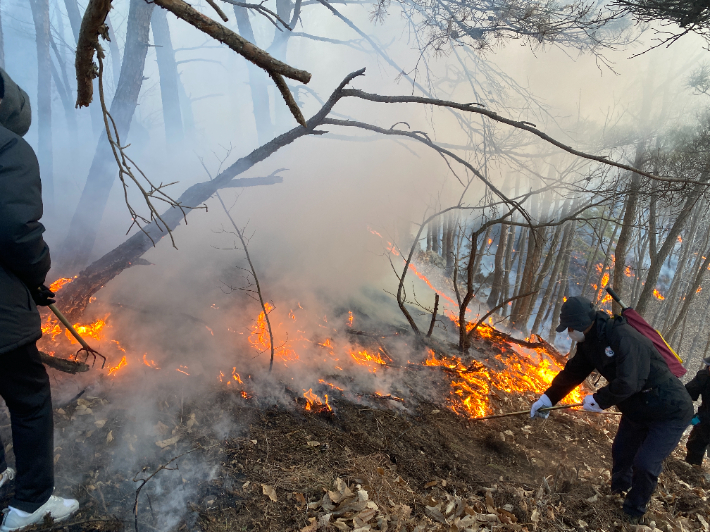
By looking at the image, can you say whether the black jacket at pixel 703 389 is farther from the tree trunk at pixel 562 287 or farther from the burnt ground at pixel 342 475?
the tree trunk at pixel 562 287

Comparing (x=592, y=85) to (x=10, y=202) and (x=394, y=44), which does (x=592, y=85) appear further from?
(x=10, y=202)

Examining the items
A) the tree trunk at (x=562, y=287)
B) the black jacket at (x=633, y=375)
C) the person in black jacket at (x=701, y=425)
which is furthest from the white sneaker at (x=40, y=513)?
the tree trunk at (x=562, y=287)

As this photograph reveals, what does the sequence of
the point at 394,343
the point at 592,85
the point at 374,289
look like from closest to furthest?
the point at 394,343 < the point at 374,289 < the point at 592,85

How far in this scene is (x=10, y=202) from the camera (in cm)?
203

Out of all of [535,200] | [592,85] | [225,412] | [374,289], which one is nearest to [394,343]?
[374,289]

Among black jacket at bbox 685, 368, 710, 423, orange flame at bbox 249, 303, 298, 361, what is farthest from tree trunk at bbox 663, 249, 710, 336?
orange flame at bbox 249, 303, 298, 361

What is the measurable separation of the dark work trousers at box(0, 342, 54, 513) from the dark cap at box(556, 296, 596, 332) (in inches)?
159

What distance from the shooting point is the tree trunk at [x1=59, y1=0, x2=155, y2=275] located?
6305 millimetres

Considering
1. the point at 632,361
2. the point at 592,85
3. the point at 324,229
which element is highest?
the point at 592,85

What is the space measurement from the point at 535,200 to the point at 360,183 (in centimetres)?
872

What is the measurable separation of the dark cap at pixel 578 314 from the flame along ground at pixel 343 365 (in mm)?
2299

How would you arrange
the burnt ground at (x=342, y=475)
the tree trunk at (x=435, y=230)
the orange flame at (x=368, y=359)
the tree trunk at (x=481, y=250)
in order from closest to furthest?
the burnt ground at (x=342, y=475) → the orange flame at (x=368, y=359) → the tree trunk at (x=481, y=250) → the tree trunk at (x=435, y=230)

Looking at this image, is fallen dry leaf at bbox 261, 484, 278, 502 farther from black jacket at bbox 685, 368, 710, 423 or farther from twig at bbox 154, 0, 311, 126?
black jacket at bbox 685, 368, 710, 423

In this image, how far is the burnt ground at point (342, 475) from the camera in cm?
267
